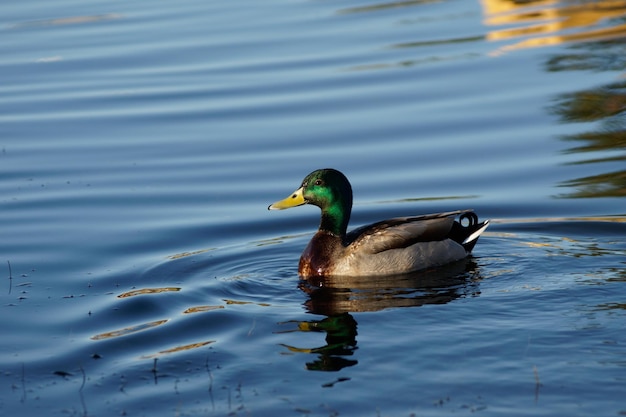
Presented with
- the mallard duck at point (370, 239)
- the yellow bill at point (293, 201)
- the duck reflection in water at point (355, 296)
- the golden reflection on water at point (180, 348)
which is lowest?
the duck reflection in water at point (355, 296)

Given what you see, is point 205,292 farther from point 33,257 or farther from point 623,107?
point 623,107

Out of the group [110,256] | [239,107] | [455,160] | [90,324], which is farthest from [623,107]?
[90,324]

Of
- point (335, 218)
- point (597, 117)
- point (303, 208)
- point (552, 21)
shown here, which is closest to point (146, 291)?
point (335, 218)

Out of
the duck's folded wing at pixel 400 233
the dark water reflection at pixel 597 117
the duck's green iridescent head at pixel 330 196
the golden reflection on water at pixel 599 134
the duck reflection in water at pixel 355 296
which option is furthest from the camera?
the dark water reflection at pixel 597 117

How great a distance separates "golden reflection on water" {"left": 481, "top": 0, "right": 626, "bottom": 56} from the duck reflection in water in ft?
35.0

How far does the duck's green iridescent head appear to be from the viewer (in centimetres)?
1205

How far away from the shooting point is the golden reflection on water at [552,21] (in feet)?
72.6

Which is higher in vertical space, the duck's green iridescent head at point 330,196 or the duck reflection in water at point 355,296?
the duck's green iridescent head at point 330,196

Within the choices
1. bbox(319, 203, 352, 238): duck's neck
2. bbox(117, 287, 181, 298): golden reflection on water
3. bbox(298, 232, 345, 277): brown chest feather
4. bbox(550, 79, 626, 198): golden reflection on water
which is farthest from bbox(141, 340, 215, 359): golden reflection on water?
bbox(550, 79, 626, 198): golden reflection on water

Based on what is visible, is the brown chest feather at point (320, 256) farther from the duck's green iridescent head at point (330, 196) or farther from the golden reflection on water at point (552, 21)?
the golden reflection on water at point (552, 21)

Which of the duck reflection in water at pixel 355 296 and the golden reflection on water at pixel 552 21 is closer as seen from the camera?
the duck reflection in water at pixel 355 296

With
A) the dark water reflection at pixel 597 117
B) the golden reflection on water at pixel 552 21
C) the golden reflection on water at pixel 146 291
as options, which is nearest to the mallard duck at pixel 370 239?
the golden reflection on water at pixel 146 291

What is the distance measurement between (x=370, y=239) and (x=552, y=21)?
43.5ft

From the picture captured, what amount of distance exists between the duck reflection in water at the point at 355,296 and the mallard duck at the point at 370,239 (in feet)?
0.44
